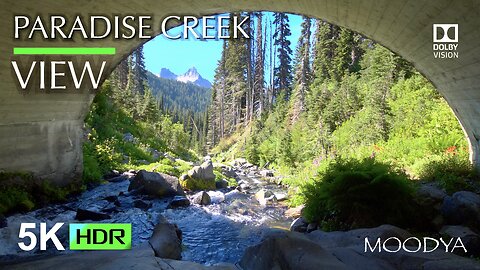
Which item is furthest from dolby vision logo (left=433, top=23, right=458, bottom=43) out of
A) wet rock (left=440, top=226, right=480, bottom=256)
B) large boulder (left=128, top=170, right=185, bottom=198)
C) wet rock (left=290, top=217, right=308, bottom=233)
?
large boulder (left=128, top=170, right=185, bottom=198)

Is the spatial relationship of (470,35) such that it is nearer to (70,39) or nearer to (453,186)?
(453,186)

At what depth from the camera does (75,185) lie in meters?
11.3

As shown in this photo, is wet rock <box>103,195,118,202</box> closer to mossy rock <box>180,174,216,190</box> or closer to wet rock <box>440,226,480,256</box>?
mossy rock <box>180,174,216,190</box>

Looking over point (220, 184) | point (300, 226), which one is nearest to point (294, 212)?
point (300, 226)

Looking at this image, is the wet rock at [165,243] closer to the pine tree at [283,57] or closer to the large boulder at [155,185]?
the large boulder at [155,185]

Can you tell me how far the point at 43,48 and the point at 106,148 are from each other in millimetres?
8543

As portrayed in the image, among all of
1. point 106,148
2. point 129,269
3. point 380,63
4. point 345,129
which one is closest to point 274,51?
point 380,63

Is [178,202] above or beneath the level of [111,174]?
beneath

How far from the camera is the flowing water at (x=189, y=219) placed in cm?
690

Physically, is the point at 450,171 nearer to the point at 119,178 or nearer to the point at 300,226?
the point at 300,226


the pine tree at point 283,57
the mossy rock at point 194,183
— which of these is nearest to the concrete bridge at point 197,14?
the mossy rock at point 194,183

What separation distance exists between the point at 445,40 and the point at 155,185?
9534mm

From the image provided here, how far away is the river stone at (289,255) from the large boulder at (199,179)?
8569 mm

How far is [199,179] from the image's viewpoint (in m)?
14.2
